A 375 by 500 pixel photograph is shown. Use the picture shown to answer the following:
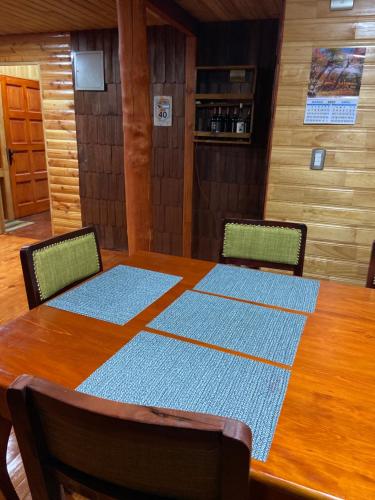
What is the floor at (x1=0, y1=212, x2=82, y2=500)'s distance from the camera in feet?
5.01

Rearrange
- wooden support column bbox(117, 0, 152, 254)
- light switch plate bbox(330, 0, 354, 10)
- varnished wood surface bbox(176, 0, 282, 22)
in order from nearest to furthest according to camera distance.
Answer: light switch plate bbox(330, 0, 354, 10) < wooden support column bbox(117, 0, 152, 254) < varnished wood surface bbox(176, 0, 282, 22)

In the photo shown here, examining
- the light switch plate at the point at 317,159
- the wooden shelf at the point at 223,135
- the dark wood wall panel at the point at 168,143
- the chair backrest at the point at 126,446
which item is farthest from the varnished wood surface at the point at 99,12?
the chair backrest at the point at 126,446

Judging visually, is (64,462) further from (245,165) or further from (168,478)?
(245,165)

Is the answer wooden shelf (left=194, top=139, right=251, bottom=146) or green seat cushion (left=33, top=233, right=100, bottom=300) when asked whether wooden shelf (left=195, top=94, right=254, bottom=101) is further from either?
green seat cushion (left=33, top=233, right=100, bottom=300)

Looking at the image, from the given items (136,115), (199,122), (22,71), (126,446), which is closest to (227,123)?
(199,122)

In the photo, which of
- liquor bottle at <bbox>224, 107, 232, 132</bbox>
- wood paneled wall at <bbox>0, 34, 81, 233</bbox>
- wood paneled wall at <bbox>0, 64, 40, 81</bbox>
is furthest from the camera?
wood paneled wall at <bbox>0, 64, 40, 81</bbox>

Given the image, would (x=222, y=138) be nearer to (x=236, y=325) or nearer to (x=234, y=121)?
(x=234, y=121)

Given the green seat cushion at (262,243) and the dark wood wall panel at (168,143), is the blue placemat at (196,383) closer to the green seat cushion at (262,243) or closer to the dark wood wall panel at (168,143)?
the green seat cushion at (262,243)

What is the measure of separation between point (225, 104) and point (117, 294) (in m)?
2.70

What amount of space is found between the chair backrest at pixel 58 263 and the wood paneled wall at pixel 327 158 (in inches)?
62.4

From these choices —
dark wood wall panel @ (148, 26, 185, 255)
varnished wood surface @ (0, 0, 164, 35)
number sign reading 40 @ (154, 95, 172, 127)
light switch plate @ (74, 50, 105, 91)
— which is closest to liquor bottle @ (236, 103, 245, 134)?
dark wood wall panel @ (148, 26, 185, 255)

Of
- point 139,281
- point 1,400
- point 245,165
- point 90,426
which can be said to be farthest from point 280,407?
point 245,165

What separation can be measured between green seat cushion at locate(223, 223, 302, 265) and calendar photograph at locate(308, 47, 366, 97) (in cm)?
122

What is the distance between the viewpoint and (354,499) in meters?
0.66
